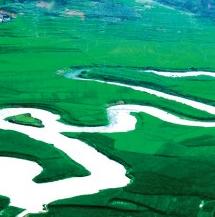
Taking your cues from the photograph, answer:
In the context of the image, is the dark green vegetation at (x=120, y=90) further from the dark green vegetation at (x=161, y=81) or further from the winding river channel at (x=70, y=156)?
the winding river channel at (x=70, y=156)

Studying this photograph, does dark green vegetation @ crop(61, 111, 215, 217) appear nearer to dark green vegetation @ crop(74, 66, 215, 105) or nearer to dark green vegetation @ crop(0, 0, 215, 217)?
dark green vegetation @ crop(0, 0, 215, 217)

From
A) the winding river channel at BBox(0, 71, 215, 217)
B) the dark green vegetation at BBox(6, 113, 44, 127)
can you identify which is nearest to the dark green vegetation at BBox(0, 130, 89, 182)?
the winding river channel at BBox(0, 71, 215, 217)

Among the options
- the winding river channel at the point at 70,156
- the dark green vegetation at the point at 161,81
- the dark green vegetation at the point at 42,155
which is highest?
the dark green vegetation at the point at 42,155

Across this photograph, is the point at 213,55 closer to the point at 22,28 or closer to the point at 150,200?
A: the point at 22,28

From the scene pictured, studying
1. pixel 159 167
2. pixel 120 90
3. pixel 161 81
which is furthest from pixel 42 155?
pixel 161 81

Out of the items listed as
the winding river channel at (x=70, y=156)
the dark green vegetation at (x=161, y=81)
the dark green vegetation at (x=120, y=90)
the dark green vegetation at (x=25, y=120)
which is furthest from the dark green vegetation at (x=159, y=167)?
the dark green vegetation at (x=161, y=81)
